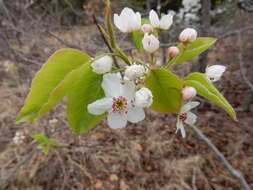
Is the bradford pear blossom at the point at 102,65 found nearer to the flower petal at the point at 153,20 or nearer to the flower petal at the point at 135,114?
the flower petal at the point at 135,114

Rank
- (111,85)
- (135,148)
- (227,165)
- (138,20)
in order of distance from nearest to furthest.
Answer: (111,85) < (138,20) < (227,165) < (135,148)

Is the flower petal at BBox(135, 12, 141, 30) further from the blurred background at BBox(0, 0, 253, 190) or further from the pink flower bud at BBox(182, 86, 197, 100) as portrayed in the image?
the blurred background at BBox(0, 0, 253, 190)

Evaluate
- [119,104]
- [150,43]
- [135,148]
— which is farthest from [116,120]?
[135,148]

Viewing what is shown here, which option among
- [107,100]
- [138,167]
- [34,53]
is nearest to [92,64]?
[107,100]

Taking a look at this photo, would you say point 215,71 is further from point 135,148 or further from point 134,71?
point 135,148

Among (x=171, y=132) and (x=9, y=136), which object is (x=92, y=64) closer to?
(x=171, y=132)

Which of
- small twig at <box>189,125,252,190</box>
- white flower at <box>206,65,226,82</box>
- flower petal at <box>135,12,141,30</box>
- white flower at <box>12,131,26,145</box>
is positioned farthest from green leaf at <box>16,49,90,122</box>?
white flower at <box>12,131,26,145</box>
